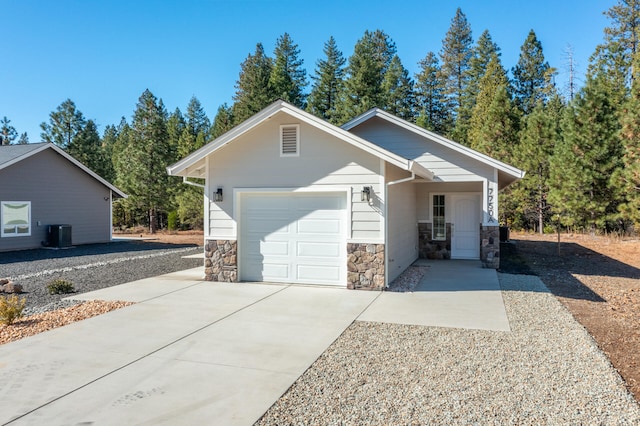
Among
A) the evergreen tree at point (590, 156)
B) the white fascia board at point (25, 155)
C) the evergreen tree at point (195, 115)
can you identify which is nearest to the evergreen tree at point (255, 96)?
the white fascia board at point (25, 155)

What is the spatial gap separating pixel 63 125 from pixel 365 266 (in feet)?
102

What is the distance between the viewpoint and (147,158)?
24.8 m

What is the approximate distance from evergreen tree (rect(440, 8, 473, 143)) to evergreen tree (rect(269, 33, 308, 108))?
491 inches

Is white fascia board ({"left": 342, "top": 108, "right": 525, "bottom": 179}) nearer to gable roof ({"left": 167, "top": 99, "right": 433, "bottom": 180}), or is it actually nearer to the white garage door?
gable roof ({"left": 167, "top": 99, "right": 433, "bottom": 180})

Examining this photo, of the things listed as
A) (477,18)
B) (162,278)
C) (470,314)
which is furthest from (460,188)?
(477,18)

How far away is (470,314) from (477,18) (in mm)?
37072

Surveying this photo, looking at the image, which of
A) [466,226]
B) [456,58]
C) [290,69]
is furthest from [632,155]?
[290,69]

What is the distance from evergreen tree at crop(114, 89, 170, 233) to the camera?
81.1ft

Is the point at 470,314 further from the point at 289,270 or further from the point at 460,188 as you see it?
the point at 460,188

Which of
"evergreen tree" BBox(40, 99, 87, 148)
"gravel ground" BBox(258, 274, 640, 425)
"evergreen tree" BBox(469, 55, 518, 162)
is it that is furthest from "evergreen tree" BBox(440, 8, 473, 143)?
"gravel ground" BBox(258, 274, 640, 425)

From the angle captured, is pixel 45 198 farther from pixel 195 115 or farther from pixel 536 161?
pixel 195 115

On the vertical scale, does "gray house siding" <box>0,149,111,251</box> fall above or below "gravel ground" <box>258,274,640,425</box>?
above

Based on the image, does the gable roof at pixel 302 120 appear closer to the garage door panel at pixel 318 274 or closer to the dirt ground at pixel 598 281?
the garage door panel at pixel 318 274

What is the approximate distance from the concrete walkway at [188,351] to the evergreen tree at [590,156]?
12166mm
